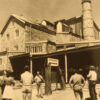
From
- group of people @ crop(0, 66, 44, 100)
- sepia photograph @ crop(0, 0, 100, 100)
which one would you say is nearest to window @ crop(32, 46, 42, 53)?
sepia photograph @ crop(0, 0, 100, 100)

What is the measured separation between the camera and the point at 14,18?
34094 millimetres

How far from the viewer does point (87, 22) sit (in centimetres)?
3834

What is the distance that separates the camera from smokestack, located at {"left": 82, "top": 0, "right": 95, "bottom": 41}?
38219 millimetres

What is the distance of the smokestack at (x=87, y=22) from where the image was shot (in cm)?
3822

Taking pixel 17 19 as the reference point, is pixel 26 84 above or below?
below

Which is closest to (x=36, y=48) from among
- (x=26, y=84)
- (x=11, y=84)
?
(x=26, y=84)

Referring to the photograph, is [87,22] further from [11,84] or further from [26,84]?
[11,84]

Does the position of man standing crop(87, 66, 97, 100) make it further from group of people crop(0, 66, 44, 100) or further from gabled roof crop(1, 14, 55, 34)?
gabled roof crop(1, 14, 55, 34)

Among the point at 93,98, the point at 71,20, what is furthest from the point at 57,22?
the point at 93,98

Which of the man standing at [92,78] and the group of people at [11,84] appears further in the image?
→ the man standing at [92,78]

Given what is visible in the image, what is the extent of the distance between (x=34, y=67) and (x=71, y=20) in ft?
61.3

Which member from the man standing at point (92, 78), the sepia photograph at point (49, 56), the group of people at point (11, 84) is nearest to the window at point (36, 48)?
the sepia photograph at point (49, 56)

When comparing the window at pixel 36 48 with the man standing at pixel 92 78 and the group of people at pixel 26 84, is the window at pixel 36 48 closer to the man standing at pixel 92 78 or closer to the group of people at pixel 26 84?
the man standing at pixel 92 78

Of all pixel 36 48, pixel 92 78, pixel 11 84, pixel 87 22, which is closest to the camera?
pixel 11 84
